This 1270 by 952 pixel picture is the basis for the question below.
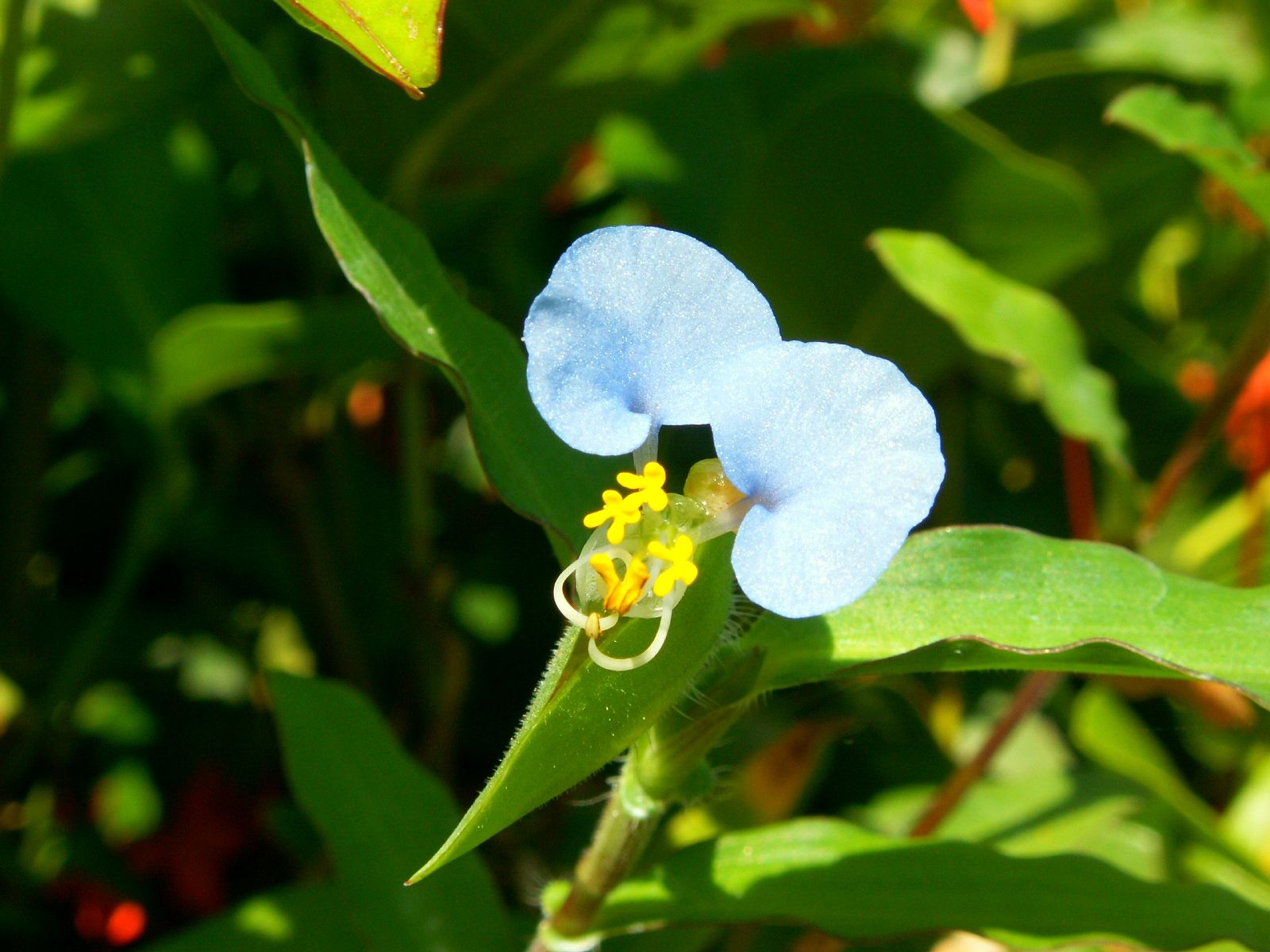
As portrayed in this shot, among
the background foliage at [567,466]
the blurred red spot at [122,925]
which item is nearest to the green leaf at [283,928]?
the background foliage at [567,466]

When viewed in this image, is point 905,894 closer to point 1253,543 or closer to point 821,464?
point 821,464

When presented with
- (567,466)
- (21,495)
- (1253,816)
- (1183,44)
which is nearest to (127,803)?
(21,495)

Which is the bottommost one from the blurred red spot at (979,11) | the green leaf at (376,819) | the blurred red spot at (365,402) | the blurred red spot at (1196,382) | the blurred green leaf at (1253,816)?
the blurred green leaf at (1253,816)

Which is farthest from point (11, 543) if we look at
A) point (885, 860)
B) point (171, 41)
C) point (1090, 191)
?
point (1090, 191)

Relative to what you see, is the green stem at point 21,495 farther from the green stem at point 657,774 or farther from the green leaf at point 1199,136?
the green leaf at point 1199,136

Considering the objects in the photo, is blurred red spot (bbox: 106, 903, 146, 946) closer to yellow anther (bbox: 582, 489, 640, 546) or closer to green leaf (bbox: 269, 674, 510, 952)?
green leaf (bbox: 269, 674, 510, 952)

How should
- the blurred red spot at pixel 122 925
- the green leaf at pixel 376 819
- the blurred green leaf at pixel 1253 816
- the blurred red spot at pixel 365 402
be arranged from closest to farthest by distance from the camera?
the green leaf at pixel 376 819
the blurred red spot at pixel 122 925
the blurred green leaf at pixel 1253 816
the blurred red spot at pixel 365 402
